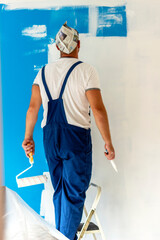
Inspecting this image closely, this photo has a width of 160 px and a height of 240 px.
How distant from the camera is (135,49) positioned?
7.64ft

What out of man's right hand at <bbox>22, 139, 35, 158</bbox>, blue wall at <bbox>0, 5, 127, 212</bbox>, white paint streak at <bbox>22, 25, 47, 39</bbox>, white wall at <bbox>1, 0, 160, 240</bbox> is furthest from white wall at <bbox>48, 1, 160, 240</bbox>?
man's right hand at <bbox>22, 139, 35, 158</bbox>

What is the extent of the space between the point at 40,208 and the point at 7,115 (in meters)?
0.76

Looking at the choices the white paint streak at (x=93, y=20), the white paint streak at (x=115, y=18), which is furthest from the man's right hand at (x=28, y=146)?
the white paint streak at (x=115, y=18)

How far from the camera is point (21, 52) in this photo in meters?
2.34

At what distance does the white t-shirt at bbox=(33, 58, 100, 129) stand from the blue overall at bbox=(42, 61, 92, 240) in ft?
0.09

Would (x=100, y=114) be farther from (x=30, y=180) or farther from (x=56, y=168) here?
(x=30, y=180)

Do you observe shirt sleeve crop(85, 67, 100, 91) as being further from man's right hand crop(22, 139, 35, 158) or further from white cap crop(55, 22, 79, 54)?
man's right hand crop(22, 139, 35, 158)

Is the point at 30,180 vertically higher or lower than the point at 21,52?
lower

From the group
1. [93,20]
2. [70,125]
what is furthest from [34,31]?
[70,125]

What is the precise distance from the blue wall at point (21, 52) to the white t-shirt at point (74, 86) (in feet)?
1.31

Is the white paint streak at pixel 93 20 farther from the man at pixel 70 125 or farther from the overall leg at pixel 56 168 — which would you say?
the overall leg at pixel 56 168

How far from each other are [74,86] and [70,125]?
0.25 meters

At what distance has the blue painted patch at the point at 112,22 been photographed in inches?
92.0

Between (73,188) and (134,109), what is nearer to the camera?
(73,188)
